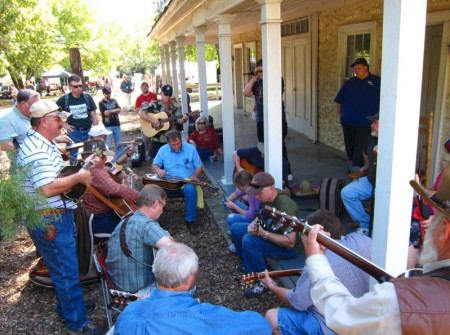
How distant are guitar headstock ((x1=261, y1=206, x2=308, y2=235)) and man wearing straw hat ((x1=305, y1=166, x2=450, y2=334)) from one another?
2.01 ft

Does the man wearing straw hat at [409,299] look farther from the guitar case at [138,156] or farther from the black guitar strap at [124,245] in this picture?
the guitar case at [138,156]

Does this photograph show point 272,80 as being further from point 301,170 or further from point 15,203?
point 15,203

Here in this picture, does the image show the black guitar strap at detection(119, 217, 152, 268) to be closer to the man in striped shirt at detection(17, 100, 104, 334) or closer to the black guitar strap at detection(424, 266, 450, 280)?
the man in striped shirt at detection(17, 100, 104, 334)

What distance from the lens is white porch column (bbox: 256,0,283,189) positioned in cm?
421

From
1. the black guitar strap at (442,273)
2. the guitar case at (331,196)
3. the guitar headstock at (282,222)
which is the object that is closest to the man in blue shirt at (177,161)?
the guitar case at (331,196)

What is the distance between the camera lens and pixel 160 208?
313cm

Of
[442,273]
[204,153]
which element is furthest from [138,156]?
[442,273]

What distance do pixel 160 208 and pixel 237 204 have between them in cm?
149

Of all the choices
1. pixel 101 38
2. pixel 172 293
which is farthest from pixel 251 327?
pixel 101 38

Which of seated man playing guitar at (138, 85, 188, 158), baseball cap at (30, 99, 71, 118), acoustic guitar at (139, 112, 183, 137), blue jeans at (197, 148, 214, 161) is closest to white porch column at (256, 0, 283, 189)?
baseball cap at (30, 99, 71, 118)

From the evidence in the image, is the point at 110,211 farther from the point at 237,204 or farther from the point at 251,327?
the point at 251,327

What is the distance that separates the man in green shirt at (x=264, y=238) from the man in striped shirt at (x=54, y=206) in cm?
140

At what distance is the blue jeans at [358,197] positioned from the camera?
13.4ft

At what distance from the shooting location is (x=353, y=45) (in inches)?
280
